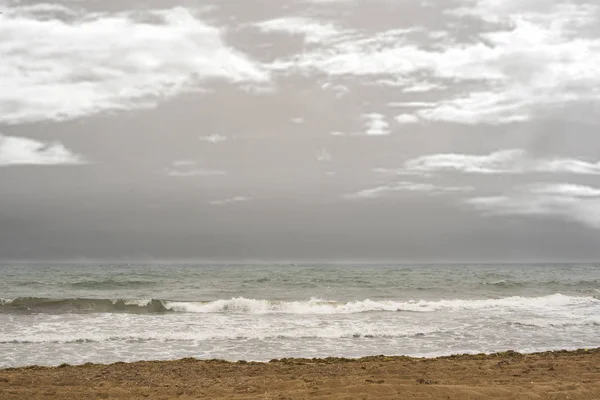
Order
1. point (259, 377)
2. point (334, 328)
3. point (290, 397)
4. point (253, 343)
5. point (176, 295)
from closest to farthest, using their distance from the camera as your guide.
A: point (290, 397) → point (259, 377) → point (253, 343) → point (334, 328) → point (176, 295)

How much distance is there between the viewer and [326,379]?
8773 millimetres

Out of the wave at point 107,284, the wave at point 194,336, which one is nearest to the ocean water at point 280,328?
the wave at point 194,336

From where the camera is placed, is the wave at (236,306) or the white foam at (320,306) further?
the white foam at (320,306)

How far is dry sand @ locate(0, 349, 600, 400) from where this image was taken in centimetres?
791

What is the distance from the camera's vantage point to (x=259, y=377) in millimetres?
9148

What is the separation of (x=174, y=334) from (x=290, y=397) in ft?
27.3

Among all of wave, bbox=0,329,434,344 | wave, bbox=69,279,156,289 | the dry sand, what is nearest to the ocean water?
wave, bbox=0,329,434,344

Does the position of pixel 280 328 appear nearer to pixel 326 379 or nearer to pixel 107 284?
pixel 326 379

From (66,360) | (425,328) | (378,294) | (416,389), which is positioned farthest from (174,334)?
(378,294)

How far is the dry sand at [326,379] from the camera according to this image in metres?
7.91

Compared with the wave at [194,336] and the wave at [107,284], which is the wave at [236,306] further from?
the wave at [107,284]

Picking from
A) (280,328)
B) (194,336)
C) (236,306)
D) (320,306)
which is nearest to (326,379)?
(194,336)

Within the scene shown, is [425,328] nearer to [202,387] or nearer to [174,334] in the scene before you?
[174,334]

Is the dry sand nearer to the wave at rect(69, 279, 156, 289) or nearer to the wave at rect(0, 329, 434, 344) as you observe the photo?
the wave at rect(0, 329, 434, 344)
